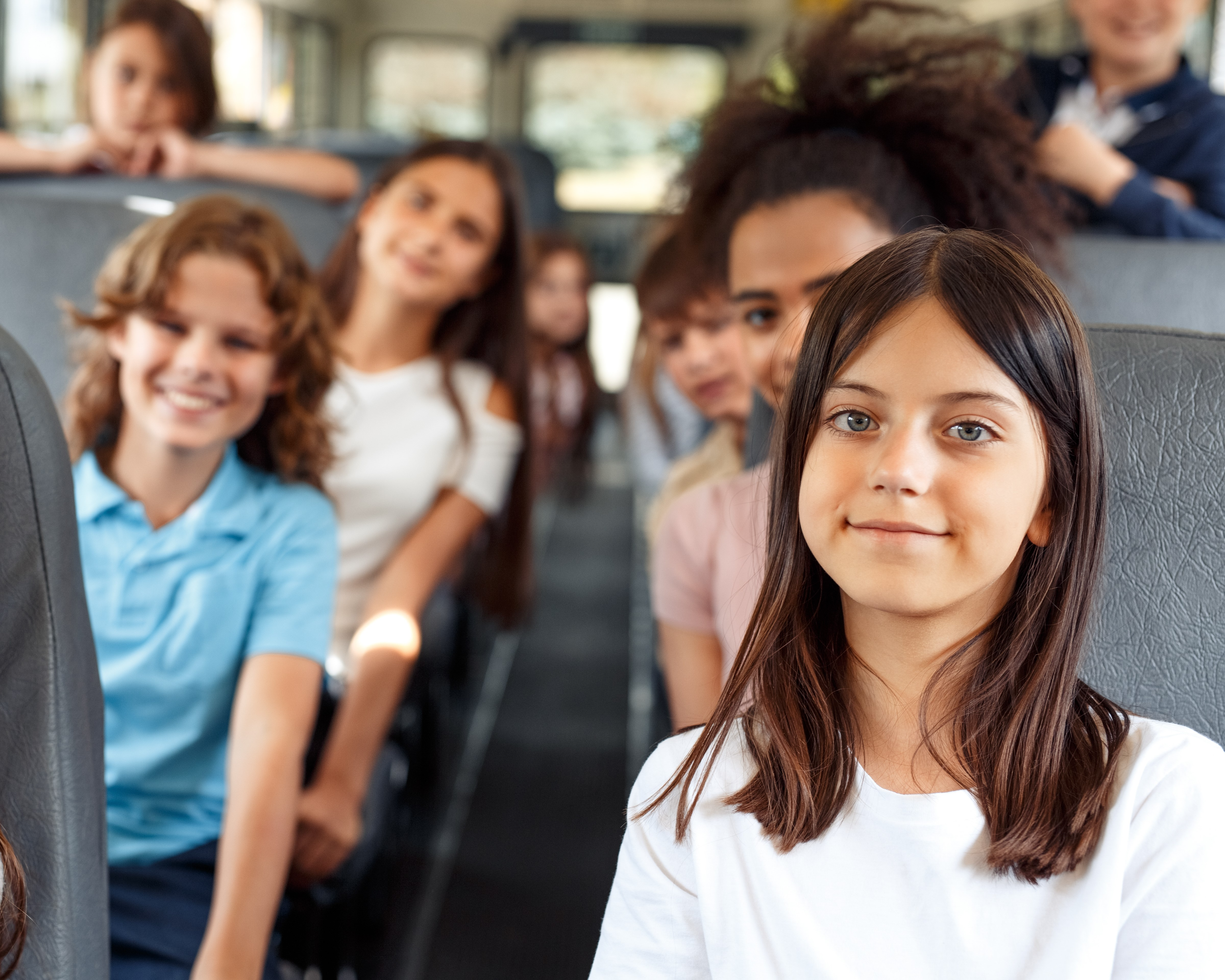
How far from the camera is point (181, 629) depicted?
1.13m

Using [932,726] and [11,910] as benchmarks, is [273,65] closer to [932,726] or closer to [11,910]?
[11,910]

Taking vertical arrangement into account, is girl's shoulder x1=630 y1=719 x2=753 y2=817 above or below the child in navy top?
below

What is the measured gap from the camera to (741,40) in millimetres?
8828

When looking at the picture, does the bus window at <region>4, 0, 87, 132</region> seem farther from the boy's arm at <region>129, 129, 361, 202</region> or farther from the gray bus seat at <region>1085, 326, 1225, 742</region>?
the gray bus seat at <region>1085, 326, 1225, 742</region>

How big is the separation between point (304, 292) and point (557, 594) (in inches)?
88.2

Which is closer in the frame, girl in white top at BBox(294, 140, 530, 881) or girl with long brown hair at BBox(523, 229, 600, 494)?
girl in white top at BBox(294, 140, 530, 881)

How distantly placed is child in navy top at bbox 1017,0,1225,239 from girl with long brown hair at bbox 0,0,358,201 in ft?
3.68

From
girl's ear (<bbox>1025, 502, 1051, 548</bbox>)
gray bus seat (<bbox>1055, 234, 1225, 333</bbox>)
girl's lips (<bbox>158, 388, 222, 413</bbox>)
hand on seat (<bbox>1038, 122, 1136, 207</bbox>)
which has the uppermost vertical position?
hand on seat (<bbox>1038, 122, 1136, 207</bbox>)

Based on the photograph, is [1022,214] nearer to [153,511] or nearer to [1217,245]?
[1217,245]

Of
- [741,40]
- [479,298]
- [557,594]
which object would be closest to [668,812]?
[479,298]

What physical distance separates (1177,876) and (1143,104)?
1.43 m

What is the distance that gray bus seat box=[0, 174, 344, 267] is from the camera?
1.69 meters

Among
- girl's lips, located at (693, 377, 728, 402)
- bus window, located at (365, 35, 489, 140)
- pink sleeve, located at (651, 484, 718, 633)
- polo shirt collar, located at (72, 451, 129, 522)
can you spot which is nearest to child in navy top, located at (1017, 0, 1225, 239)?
girl's lips, located at (693, 377, 728, 402)

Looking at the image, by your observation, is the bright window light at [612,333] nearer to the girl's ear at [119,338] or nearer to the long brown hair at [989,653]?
the girl's ear at [119,338]
